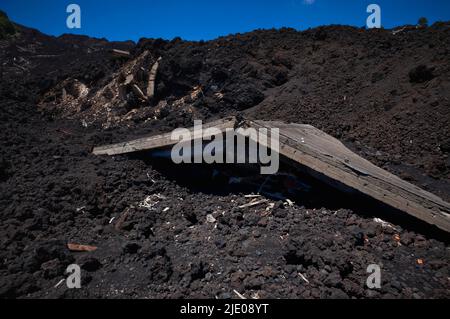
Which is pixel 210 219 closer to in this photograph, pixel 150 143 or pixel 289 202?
pixel 289 202

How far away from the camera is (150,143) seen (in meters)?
4.48

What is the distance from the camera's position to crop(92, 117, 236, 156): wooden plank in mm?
3588

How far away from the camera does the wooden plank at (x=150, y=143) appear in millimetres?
3588

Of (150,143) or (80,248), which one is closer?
(80,248)

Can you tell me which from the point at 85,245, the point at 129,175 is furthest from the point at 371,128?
the point at 85,245

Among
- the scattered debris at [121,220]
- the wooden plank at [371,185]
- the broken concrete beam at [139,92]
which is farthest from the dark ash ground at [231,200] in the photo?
the broken concrete beam at [139,92]

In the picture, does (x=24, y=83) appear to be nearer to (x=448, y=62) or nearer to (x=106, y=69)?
(x=106, y=69)

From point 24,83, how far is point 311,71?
1238cm

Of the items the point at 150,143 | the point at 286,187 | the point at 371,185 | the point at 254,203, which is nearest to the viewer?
the point at 371,185

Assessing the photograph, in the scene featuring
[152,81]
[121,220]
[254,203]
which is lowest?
[121,220]

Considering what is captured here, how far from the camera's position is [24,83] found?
12.2m

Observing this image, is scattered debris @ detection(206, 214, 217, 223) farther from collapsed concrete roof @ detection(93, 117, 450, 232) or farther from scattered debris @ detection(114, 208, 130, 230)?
collapsed concrete roof @ detection(93, 117, 450, 232)

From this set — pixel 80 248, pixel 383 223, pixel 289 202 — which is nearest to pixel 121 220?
pixel 80 248

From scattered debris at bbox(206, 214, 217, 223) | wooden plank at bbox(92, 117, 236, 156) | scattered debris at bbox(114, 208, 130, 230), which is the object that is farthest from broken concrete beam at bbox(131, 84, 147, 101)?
scattered debris at bbox(206, 214, 217, 223)
